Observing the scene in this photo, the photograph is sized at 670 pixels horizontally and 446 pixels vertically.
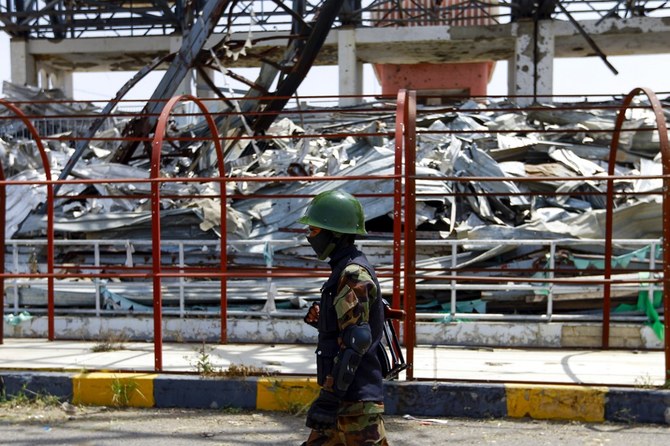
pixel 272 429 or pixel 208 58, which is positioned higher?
pixel 208 58

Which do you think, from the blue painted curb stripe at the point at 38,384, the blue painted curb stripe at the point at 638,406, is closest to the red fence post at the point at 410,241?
the blue painted curb stripe at the point at 638,406

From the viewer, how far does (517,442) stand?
5609 millimetres

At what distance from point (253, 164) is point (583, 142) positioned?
5.25 m

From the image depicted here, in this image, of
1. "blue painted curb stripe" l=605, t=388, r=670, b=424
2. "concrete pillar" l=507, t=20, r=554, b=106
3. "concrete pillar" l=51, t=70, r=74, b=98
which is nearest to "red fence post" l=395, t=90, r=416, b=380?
"blue painted curb stripe" l=605, t=388, r=670, b=424

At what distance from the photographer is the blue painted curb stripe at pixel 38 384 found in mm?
6555

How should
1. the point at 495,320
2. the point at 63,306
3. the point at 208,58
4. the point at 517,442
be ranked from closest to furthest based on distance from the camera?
1. the point at 517,442
2. the point at 495,320
3. the point at 63,306
4. the point at 208,58

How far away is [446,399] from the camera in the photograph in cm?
621

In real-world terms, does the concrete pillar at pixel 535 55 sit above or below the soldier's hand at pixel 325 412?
above

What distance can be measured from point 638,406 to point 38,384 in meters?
4.43

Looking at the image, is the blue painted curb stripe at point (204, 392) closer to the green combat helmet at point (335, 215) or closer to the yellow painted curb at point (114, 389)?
the yellow painted curb at point (114, 389)

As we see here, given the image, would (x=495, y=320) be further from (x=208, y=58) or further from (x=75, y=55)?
(x=75, y=55)

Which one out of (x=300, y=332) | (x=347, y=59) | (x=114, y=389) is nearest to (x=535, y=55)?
(x=347, y=59)

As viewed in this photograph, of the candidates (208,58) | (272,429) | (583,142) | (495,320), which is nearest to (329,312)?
(272,429)

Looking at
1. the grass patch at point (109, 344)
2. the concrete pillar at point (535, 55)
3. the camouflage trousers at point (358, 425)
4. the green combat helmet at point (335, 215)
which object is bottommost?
the grass patch at point (109, 344)
